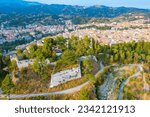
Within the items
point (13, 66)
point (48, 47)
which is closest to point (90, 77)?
point (48, 47)

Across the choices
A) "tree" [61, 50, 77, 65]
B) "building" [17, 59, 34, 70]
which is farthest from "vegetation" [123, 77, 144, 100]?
"building" [17, 59, 34, 70]

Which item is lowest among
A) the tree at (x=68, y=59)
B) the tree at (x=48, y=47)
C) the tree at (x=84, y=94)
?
the tree at (x=84, y=94)

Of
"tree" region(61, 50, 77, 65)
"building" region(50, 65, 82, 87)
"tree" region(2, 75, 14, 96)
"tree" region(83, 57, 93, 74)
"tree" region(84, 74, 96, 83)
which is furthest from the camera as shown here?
A: "tree" region(61, 50, 77, 65)

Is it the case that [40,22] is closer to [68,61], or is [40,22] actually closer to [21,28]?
[21,28]

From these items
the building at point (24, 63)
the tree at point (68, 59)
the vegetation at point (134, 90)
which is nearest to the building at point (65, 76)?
the tree at point (68, 59)

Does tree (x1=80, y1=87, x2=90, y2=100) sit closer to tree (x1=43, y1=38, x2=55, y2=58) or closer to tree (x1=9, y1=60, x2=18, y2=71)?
tree (x1=43, y1=38, x2=55, y2=58)

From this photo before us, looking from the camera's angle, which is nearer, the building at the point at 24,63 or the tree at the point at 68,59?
the building at the point at 24,63

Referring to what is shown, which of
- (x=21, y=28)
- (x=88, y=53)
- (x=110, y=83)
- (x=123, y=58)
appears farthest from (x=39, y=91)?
(x=21, y=28)

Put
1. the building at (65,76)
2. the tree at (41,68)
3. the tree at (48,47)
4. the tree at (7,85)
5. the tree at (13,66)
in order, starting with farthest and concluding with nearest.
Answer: the tree at (48,47)
the tree at (13,66)
the tree at (41,68)
the building at (65,76)
the tree at (7,85)

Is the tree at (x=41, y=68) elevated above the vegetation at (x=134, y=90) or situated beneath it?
elevated above

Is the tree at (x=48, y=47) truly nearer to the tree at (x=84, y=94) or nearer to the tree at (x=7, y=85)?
the tree at (x=7, y=85)

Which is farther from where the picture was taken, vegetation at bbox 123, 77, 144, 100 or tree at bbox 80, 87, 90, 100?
vegetation at bbox 123, 77, 144, 100

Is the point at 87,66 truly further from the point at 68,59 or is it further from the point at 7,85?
the point at 7,85
